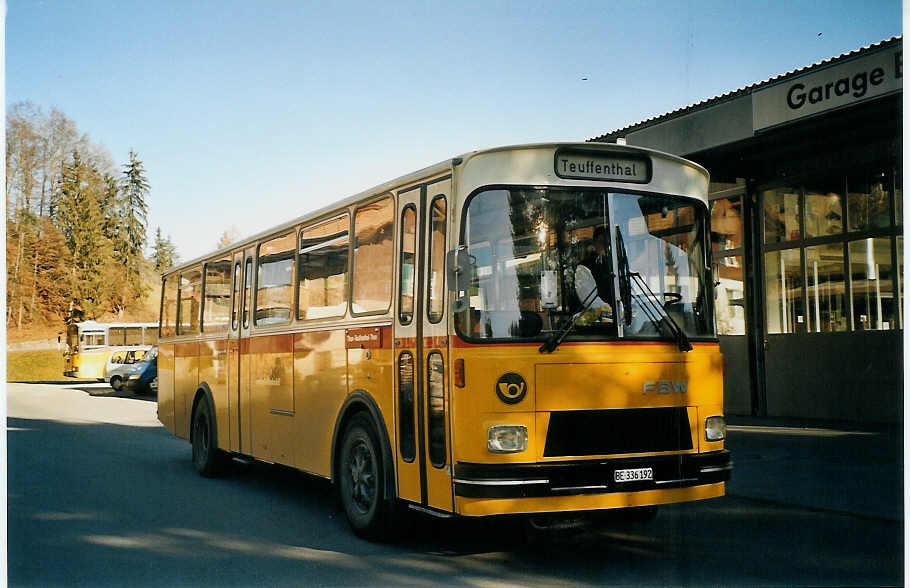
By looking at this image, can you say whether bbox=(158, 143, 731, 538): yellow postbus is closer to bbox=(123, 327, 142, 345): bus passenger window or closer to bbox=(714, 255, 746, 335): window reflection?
bbox=(714, 255, 746, 335): window reflection

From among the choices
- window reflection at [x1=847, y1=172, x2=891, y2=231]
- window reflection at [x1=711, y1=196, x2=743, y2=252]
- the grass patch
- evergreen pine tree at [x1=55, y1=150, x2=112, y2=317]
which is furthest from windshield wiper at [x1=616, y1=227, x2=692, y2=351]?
the grass patch

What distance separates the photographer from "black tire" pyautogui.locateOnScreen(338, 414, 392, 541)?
25.0 feet

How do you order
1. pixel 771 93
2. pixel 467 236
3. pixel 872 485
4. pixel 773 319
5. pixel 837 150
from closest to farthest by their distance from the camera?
1. pixel 467 236
2. pixel 872 485
3. pixel 771 93
4. pixel 837 150
5. pixel 773 319

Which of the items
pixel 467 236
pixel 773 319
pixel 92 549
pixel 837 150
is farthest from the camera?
pixel 773 319

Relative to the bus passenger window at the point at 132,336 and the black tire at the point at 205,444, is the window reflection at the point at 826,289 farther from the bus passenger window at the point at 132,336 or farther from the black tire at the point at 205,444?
the bus passenger window at the point at 132,336

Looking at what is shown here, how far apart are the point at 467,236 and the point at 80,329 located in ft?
137

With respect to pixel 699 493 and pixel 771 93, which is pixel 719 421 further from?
pixel 771 93

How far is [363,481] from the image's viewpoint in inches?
315

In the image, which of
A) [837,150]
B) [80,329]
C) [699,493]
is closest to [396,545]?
[699,493]

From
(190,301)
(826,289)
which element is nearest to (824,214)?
(826,289)

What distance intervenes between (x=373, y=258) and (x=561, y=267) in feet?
6.77

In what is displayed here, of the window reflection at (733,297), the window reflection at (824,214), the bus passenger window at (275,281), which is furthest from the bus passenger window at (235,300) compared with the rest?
the window reflection at (824,214)

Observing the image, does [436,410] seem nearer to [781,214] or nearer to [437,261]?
[437,261]

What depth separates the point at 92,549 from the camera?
753cm
